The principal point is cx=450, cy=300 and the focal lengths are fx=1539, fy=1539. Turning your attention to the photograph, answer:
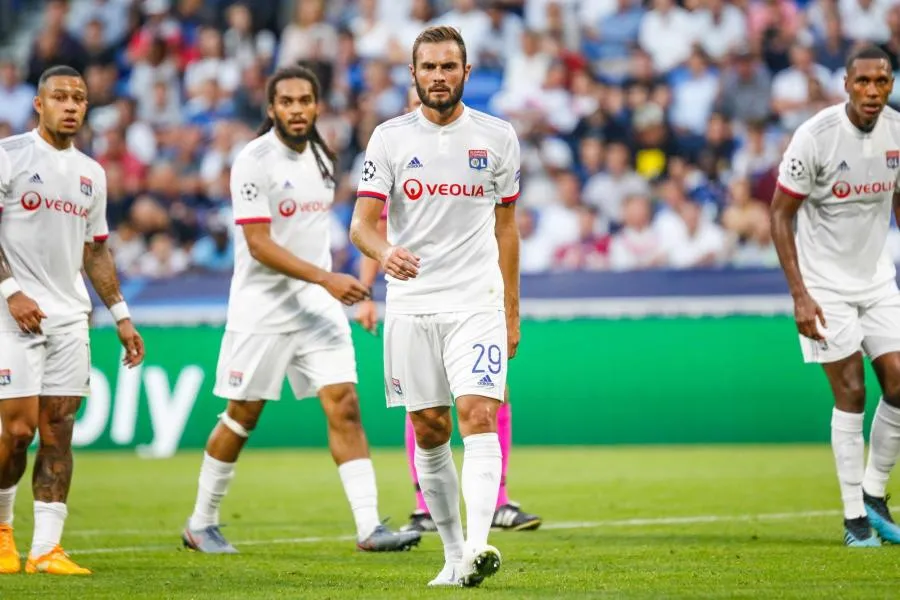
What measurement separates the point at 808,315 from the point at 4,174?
4.34m

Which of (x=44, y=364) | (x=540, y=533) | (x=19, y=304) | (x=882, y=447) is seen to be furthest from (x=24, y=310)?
(x=882, y=447)

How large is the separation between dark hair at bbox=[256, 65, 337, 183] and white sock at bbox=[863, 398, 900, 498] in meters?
3.58

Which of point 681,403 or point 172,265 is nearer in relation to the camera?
point 681,403

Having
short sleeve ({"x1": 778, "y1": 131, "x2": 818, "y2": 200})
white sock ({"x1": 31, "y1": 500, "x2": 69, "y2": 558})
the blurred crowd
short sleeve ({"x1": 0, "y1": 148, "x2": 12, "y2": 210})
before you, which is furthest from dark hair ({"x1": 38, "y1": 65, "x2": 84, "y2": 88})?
the blurred crowd

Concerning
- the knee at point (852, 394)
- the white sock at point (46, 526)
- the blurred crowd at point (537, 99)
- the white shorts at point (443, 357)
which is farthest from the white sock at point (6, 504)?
the blurred crowd at point (537, 99)

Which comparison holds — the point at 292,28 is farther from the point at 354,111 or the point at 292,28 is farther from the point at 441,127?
the point at 441,127

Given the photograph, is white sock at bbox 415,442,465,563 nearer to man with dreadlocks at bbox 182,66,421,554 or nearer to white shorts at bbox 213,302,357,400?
man with dreadlocks at bbox 182,66,421,554

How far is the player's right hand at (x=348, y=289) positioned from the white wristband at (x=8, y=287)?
1565 mm

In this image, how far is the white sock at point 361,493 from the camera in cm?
893

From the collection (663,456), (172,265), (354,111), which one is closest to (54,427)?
(663,456)

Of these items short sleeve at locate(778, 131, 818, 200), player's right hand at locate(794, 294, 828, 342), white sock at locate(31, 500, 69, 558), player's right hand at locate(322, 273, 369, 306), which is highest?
short sleeve at locate(778, 131, 818, 200)

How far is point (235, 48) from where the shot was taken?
72.1 feet

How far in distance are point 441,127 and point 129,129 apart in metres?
14.7

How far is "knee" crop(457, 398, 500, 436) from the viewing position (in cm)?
683
